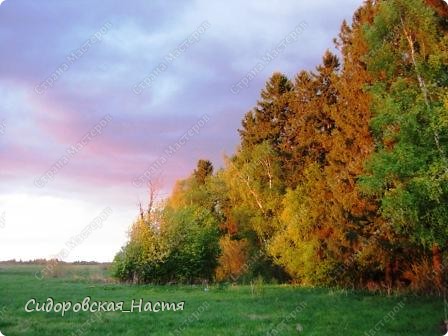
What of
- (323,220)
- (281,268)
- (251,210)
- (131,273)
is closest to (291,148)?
(251,210)

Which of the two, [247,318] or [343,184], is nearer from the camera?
[247,318]

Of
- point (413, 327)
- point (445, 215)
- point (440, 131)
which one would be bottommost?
point (413, 327)

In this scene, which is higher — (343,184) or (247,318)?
(343,184)

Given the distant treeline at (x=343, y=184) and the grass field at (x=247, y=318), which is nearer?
the grass field at (x=247, y=318)

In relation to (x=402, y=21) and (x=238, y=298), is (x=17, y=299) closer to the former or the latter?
(x=238, y=298)

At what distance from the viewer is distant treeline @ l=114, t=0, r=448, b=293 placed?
22594 mm

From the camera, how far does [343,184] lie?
36375 mm

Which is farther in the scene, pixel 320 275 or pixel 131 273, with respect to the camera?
pixel 131 273

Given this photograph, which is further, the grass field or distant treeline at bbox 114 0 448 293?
distant treeline at bbox 114 0 448 293

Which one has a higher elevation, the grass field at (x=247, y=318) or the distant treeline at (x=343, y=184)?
the distant treeline at (x=343, y=184)

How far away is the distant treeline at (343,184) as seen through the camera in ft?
74.1

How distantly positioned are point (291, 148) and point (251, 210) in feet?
28.5

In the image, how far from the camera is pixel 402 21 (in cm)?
2497

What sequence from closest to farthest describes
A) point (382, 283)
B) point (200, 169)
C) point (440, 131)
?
point (440, 131) < point (382, 283) < point (200, 169)
